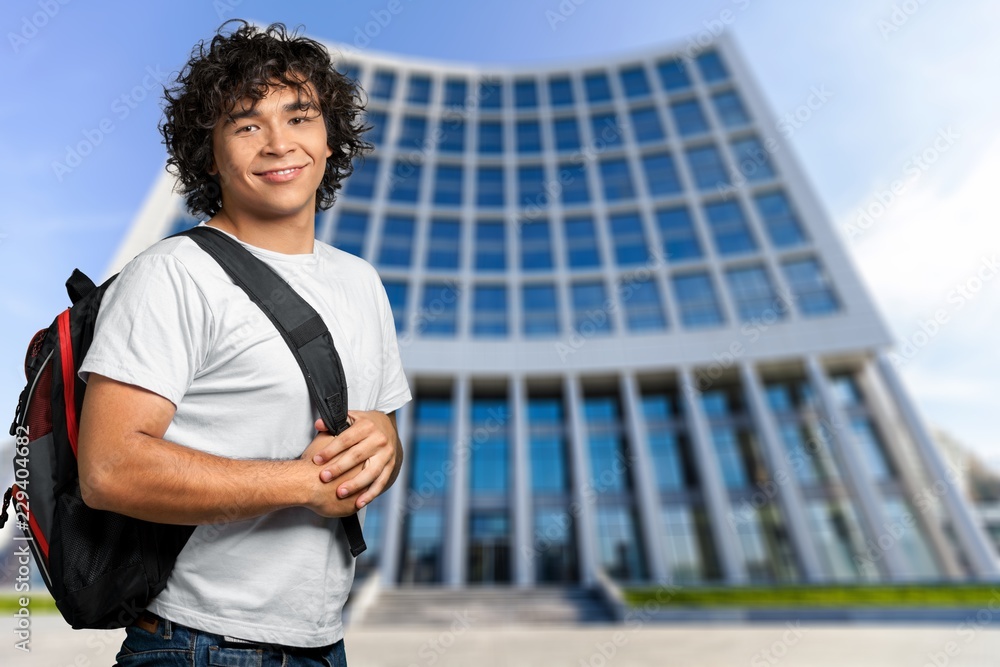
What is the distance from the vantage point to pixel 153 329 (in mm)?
1062

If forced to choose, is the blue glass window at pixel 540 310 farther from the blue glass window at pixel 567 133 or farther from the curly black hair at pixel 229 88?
the curly black hair at pixel 229 88

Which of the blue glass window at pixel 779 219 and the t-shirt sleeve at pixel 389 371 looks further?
the blue glass window at pixel 779 219

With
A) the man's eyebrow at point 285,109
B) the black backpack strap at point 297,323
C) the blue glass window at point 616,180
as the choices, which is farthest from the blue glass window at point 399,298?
the black backpack strap at point 297,323

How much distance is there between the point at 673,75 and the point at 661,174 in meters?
7.76

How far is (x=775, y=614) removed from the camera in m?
14.2

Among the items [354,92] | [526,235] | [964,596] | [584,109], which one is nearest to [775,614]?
[964,596]

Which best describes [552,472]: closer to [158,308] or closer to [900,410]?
[900,410]

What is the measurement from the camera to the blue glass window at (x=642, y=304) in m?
27.7

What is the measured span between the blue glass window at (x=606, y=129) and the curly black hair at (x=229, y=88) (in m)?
34.4

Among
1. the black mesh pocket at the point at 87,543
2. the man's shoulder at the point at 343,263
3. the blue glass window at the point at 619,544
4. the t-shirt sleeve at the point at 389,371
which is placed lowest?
the black mesh pocket at the point at 87,543

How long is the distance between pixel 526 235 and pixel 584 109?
10.1m

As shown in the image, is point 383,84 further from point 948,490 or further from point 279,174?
point 279,174

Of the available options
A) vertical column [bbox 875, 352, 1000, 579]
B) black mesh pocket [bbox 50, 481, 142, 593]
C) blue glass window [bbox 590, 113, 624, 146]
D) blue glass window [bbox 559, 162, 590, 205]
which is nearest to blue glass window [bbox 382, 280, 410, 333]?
blue glass window [bbox 559, 162, 590, 205]

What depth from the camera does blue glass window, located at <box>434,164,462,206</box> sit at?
107ft
